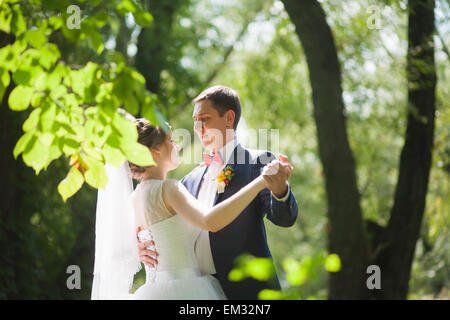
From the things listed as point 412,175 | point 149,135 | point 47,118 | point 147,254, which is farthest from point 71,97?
point 412,175

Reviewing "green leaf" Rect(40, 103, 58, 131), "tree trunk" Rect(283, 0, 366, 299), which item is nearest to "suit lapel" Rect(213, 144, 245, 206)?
"green leaf" Rect(40, 103, 58, 131)

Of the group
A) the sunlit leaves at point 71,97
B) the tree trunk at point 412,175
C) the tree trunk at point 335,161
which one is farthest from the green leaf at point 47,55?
the tree trunk at point 412,175

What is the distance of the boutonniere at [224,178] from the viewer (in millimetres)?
3029

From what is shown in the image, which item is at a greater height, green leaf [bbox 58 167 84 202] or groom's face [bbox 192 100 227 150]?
groom's face [bbox 192 100 227 150]

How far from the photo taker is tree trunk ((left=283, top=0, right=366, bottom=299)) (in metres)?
6.26

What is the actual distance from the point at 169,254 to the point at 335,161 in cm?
388

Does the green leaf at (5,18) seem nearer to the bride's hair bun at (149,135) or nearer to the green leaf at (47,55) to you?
the green leaf at (47,55)

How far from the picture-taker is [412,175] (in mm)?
6238

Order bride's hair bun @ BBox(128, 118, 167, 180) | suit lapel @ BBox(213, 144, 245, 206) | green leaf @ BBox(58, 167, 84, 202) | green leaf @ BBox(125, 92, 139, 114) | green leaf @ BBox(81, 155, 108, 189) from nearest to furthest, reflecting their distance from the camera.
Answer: green leaf @ BBox(125, 92, 139, 114) < green leaf @ BBox(81, 155, 108, 189) < green leaf @ BBox(58, 167, 84, 202) < bride's hair bun @ BBox(128, 118, 167, 180) < suit lapel @ BBox(213, 144, 245, 206)

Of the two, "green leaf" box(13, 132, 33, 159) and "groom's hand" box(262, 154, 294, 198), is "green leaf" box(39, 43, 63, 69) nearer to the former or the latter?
"green leaf" box(13, 132, 33, 159)

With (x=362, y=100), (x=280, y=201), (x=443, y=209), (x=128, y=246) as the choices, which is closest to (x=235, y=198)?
(x=280, y=201)

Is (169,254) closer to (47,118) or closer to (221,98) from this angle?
(221,98)

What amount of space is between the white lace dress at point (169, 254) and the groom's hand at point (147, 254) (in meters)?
0.04

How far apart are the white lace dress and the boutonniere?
0.28 m
